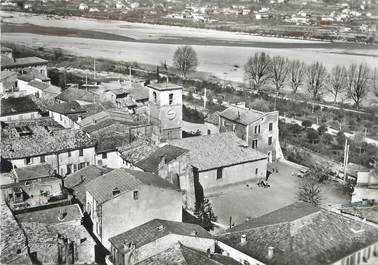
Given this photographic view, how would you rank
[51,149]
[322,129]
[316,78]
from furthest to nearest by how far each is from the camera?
[316,78] → [322,129] → [51,149]

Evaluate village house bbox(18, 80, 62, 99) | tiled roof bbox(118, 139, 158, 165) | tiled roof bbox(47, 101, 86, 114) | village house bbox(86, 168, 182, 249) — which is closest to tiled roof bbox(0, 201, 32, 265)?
village house bbox(86, 168, 182, 249)

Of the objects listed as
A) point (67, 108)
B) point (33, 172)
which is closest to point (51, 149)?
point (33, 172)

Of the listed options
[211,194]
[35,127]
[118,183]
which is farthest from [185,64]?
[118,183]

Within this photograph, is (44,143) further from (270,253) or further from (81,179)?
(270,253)

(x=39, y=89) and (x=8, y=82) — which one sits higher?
(x=8, y=82)

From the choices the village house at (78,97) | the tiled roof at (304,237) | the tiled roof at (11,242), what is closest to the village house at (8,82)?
the village house at (78,97)

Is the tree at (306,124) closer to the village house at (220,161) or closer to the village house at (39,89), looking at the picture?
the village house at (220,161)
